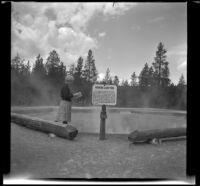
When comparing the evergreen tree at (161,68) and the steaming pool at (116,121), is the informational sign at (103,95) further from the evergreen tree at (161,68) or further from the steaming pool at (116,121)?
the evergreen tree at (161,68)

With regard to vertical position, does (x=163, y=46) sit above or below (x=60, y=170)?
above

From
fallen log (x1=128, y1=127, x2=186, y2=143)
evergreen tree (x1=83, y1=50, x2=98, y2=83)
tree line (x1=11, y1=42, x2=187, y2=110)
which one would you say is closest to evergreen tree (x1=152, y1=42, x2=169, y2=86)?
tree line (x1=11, y1=42, x2=187, y2=110)

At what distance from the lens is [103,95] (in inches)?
275

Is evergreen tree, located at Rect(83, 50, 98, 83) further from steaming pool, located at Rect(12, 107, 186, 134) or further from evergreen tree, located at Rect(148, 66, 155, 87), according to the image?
steaming pool, located at Rect(12, 107, 186, 134)

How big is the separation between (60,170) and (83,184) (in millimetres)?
844

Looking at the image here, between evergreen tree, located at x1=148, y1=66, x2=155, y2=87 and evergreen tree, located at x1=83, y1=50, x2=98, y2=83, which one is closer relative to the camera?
evergreen tree, located at x1=148, y1=66, x2=155, y2=87

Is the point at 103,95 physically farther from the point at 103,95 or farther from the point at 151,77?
the point at 151,77

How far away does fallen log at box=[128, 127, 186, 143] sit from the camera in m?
6.42

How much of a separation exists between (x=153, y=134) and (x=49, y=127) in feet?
10.2

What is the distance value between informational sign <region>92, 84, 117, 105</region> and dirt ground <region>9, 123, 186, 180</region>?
45.0 inches

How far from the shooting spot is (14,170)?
4.20m
